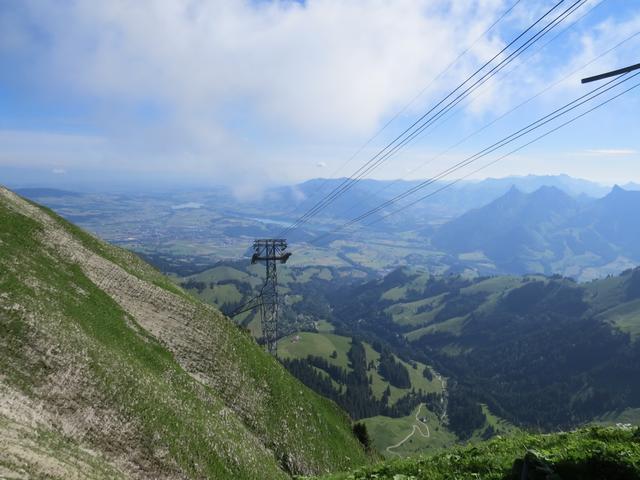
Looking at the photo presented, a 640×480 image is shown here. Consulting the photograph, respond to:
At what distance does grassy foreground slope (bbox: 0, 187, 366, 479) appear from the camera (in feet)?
88.2

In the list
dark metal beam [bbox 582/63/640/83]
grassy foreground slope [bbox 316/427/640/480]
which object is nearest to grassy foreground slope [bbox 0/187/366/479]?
grassy foreground slope [bbox 316/427/640/480]

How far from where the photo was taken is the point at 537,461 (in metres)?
14.4

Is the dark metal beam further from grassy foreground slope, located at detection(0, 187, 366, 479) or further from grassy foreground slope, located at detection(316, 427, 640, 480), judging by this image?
grassy foreground slope, located at detection(0, 187, 366, 479)

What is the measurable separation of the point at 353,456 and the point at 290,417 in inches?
440

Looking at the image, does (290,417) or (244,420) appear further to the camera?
(290,417)

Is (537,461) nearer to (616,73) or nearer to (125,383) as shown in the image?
(616,73)

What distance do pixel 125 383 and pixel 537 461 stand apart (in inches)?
1190

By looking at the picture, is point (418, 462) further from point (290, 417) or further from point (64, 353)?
point (290, 417)

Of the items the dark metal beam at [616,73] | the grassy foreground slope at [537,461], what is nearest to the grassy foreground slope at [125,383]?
the grassy foreground slope at [537,461]

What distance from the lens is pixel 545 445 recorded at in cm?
1917

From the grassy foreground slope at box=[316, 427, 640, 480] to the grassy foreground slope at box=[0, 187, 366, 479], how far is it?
13965 mm

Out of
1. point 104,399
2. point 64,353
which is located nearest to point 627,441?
point 104,399

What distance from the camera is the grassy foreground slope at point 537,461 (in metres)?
13.7

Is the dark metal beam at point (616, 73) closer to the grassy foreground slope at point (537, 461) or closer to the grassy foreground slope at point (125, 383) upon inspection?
the grassy foreground slope at point (537, 461)
